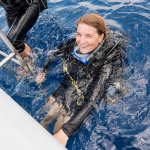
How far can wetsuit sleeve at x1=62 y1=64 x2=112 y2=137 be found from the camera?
9.64 feet

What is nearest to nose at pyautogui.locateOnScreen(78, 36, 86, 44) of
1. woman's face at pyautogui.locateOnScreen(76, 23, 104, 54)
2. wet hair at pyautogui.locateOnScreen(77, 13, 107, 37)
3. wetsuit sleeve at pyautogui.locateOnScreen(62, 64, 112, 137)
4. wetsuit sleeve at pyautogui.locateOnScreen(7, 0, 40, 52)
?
woman's face at pyautogui.locateOnScreen(76, 23, 104, 54)

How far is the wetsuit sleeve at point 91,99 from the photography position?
294 cm

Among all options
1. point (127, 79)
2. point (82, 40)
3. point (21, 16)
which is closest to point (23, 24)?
point (21, 16)

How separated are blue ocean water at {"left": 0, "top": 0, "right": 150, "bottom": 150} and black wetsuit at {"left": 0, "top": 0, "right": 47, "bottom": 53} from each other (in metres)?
0.63

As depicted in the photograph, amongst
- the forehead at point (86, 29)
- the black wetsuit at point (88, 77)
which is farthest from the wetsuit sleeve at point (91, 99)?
the forehead at point (86, 29)

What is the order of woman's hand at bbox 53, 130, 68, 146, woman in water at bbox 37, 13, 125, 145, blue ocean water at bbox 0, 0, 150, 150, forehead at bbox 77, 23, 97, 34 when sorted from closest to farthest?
1. woman's hand at bbox 53, 130, 68, 146
2. woman in water at bbox 37, 13, 125, 145
3. forehead at bbox 77, 23, 97, 34
4. blue ocean water at bbox 0, 0, 150, 150

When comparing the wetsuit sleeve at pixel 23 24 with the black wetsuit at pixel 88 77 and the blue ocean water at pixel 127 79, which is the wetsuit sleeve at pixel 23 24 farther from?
the blue ocean water at pixel 127 79

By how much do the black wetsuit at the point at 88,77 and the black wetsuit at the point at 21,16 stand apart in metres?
0.50

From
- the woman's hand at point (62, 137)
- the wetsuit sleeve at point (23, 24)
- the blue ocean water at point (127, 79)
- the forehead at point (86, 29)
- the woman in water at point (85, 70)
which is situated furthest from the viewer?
the wetsuit sleeve at point (23, 24)

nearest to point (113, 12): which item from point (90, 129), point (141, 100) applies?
point (141, 100)

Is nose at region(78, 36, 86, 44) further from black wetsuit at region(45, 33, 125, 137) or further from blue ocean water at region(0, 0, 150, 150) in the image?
blue ocean water at region(0, 0, 150, 150)

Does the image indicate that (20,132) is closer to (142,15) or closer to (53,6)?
(142,15)

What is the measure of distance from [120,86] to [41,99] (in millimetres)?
1092

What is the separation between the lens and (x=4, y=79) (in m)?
4.56
